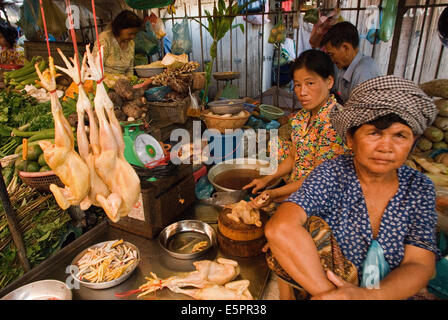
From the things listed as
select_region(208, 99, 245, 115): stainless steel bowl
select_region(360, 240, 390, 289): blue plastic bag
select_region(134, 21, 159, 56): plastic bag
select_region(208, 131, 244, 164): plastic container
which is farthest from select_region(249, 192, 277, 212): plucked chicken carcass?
select_region(134, 21, 159, 56): plastic bag

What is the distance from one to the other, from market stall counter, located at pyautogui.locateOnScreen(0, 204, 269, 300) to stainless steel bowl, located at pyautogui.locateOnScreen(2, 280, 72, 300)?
16cm

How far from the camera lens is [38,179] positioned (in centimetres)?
244

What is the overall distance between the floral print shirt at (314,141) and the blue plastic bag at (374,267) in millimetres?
930

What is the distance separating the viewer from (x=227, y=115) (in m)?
3.80

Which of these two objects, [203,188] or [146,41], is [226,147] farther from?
[146,41]

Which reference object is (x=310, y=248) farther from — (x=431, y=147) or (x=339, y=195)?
(x=431, y=147)

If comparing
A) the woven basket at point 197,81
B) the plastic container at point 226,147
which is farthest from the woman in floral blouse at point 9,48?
the plastic container at point 226,147

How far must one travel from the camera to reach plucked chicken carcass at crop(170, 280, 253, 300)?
163cm

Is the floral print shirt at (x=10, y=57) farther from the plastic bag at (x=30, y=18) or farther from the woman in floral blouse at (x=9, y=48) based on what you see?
the plastic bag at (x=30, y=18)

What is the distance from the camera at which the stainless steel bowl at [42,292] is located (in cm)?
166

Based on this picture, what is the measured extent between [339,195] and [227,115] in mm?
2414

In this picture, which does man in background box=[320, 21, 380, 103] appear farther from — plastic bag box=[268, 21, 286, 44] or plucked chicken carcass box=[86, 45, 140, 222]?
plucked chicken carcass box=[86, 45, 140, 222]

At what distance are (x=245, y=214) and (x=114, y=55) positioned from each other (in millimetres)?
4072
